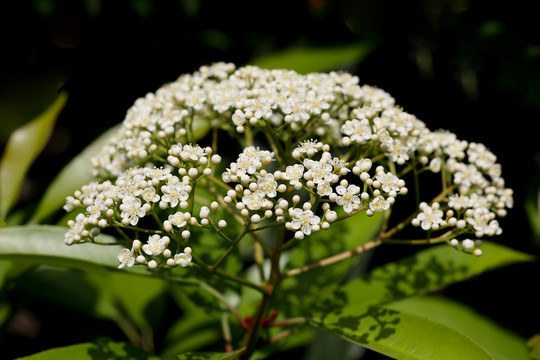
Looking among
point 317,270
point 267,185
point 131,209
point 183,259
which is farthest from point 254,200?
point 317,270

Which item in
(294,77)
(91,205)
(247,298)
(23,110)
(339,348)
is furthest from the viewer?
(23,110)

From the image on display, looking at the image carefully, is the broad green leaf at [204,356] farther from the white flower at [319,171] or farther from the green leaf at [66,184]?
the green leaf at [66,184]

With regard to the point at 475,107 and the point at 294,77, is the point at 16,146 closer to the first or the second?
the point at 294,77

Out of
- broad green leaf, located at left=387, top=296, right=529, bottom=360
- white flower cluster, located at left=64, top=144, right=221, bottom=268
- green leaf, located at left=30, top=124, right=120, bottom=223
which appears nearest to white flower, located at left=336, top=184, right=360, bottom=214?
white flower cluster, located at left=64, top=144, right=221, bottom=268

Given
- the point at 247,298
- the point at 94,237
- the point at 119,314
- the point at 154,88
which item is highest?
the point at 154,88

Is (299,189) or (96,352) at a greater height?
(299,189)

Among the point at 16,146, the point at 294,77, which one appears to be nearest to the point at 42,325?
the point at 16,146

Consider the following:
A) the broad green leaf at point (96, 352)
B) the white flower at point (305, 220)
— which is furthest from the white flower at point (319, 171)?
the broad green leaf at point (96, 352)

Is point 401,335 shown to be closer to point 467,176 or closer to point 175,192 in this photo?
point 467,176
